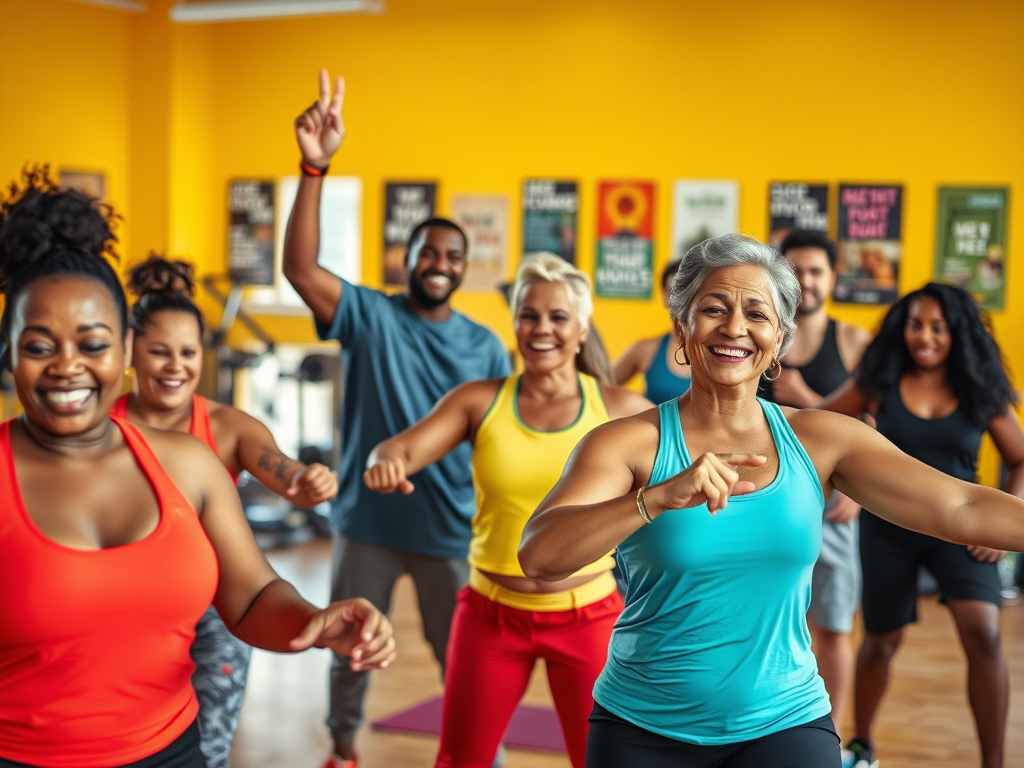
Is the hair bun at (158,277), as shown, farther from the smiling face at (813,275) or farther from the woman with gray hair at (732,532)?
the smiling face at (813,275)

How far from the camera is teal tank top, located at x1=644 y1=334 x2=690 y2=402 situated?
427cm

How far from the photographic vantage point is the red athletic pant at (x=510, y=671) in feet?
8.93

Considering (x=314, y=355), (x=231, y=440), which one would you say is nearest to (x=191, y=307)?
(x=231, y=440)

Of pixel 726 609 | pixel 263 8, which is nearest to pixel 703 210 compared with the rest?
pixel 263 8

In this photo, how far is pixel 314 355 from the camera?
275 inches

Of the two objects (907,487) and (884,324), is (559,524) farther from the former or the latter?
(884,324)

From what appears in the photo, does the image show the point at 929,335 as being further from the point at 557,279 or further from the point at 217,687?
the point at 217,687

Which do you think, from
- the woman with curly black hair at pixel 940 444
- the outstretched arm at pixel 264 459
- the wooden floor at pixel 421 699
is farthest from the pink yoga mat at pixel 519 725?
the outstretched arm at pixel 264 459

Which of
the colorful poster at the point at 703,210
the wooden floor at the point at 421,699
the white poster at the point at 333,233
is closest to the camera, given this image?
the wooden floor at the point at 421,699

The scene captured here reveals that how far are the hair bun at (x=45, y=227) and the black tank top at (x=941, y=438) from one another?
7.75ft

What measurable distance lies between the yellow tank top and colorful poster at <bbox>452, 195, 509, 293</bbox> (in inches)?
201

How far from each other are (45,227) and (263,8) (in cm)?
571

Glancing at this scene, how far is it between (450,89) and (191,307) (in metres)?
5.22

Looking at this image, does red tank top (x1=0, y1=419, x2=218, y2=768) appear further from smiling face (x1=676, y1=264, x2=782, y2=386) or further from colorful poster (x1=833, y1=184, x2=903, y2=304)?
colorful poster (x1=833, y1=184, x2=903, y2=304)
